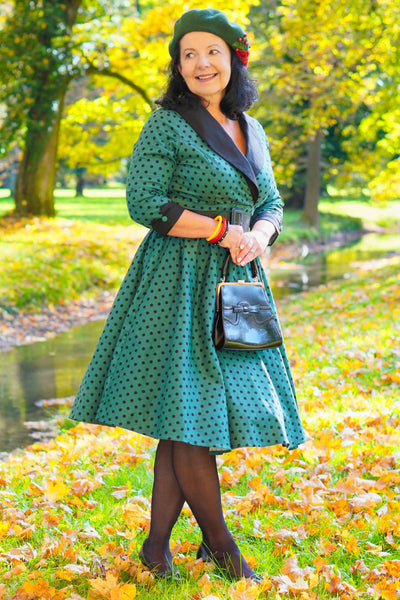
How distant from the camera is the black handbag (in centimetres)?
261

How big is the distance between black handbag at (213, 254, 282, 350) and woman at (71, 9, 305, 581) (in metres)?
0.04

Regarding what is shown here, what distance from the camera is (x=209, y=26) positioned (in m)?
2.73

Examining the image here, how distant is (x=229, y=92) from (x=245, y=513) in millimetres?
1898

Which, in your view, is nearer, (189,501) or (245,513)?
(189,501)

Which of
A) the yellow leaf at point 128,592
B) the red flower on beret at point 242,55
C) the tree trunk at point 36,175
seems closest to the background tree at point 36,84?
the tree trunk at point 36,175

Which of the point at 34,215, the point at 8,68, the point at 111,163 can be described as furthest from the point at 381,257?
the point at 8,68

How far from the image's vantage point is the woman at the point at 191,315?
102 inches

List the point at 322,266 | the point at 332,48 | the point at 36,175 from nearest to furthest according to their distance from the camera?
the point at 332,48, the point at 36,175, the point at 322,266

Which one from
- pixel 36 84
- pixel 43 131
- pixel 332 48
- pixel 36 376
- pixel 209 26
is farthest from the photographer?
pixel 43 131

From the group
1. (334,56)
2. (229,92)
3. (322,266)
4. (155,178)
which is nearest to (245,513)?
(155,178)

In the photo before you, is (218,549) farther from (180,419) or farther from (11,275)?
(11,275)

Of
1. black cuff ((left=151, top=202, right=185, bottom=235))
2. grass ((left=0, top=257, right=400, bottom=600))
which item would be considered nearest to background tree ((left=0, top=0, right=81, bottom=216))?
grass ((left=0, top=257, right=400, bottom=600))

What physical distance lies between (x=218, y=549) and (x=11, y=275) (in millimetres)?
8300

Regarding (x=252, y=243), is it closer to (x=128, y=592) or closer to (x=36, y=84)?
(x=128, y=592)
